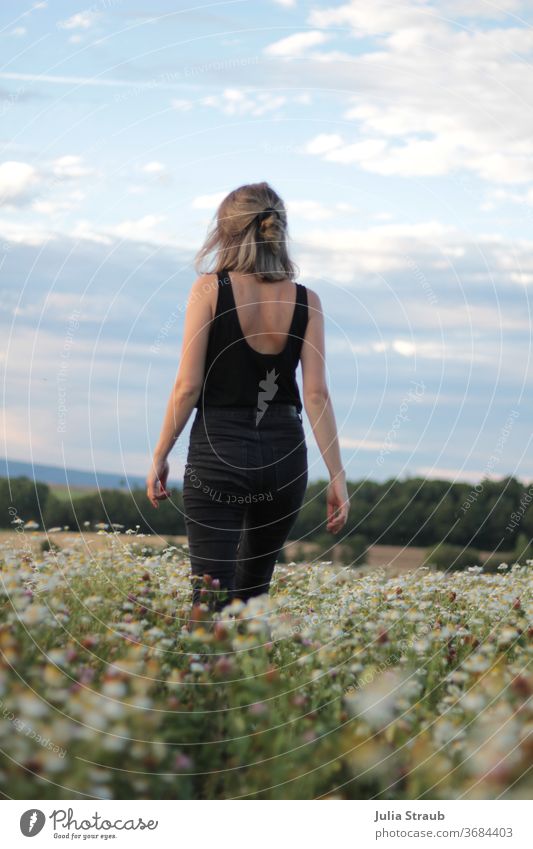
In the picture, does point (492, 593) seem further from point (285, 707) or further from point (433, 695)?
point (285, 707)

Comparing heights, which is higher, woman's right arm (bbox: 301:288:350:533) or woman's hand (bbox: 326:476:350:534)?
woman's right arm (bbox: 301:288:350:533)

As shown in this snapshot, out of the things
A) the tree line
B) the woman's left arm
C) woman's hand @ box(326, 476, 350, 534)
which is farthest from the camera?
the tree line

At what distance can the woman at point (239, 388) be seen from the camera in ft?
17.8

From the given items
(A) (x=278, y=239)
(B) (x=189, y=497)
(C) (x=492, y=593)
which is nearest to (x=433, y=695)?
(B) (x=189, y=497)

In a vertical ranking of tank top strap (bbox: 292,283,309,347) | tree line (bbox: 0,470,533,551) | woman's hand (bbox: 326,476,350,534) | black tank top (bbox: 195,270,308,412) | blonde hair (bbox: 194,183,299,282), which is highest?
blonde hair (bbox: 194,183,299,282)

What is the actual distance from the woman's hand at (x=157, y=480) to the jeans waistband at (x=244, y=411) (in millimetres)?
360

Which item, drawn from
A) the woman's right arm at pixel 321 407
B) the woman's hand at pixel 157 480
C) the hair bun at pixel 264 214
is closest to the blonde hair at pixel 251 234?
the hair bun at pixel 264 214

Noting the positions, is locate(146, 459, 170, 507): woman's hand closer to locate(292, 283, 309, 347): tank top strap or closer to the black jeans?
the black jeans

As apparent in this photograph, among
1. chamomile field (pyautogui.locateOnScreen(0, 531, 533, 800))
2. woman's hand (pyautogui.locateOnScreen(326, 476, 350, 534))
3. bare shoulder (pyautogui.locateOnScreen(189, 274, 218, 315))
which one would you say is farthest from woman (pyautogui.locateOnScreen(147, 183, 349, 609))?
chamomile field (pyautogui.locateOnScreen(0, 531, 533, 800))

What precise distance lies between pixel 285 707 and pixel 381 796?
587 mm

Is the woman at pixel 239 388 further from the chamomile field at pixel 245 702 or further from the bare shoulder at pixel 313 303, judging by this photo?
the chamomile field at pixel 245 702

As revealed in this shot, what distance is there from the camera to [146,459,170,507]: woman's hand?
18.4 ft

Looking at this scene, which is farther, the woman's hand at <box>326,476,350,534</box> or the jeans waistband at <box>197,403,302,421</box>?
the woman's hand at <box>326,476,350,534</box>

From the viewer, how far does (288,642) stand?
586 centimetres
